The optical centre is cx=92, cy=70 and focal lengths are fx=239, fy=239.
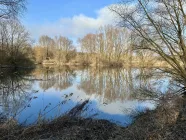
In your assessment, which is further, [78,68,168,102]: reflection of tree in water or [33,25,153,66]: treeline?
[33,25,153,66]: treeline

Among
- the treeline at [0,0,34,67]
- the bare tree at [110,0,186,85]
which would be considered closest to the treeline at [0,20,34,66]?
the treeline at [0,0,34,67]

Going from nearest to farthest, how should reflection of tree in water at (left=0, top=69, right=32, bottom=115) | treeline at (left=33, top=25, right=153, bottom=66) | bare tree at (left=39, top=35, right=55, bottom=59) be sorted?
reflection of tree in water at (left=0, top=69, right=32, bottom=115) < treeline at (left=33, top=25, right=153, bottom=66) < bare tree at (left=39, top=35, right=55, bottom=59)

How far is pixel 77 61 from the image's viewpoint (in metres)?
69.2

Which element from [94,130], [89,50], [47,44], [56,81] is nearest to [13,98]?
[94,130]

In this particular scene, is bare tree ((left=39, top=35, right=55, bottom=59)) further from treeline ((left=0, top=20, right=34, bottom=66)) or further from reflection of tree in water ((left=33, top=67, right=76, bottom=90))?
reflection of tree in water ((left=33, top=67, right=76, bottom=90))

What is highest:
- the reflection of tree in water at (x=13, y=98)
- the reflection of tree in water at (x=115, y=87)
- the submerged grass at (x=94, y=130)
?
the submerged grass at (x=94, y=130)

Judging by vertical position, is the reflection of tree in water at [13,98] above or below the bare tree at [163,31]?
below

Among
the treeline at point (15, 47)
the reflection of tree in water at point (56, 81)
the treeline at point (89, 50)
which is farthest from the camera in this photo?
the treeline at point (89, 50)

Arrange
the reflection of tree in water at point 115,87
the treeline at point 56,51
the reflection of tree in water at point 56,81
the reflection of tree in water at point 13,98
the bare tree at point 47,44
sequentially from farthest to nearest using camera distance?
the bare tree at point 47,44 < the treeline at point 56,51 < the reflection of tree in water at point 56,81 < the reflection of tree in water at point 115,87 < the reflection of tree in water at point 13,98

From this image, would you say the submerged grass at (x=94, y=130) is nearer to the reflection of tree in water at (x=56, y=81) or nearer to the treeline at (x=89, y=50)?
the reflection of tree in water at (x=56, y=81)

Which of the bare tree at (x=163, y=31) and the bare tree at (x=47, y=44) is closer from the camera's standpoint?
the bare tree at (x=163, y=31)

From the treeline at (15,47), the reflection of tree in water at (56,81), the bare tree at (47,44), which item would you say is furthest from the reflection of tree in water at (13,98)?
the bare tree at (47,44)

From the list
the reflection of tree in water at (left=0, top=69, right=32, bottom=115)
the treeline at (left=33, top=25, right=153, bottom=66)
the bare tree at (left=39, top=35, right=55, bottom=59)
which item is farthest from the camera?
the bare tree at (left=39, top=35, right=55, bottom=59)

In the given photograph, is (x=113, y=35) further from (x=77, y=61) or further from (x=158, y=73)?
(x=158, y=73)
